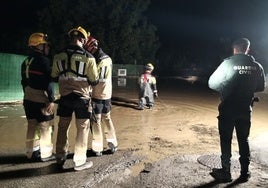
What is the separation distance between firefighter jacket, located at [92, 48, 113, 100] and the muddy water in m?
1.35

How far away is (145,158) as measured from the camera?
626 centimetres

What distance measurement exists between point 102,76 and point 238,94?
7.62ft

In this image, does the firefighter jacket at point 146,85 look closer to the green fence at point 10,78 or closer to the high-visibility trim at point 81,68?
the green fence at point 10,78

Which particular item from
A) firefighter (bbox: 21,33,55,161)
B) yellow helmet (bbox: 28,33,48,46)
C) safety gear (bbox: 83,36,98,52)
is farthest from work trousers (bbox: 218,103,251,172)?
yellow helmet (bbox: 28,33,48,46)

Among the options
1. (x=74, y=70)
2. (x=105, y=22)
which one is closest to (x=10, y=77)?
(x=74, y=70)

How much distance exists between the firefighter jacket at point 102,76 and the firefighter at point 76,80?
69 centimetres

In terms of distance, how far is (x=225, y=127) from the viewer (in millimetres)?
5246

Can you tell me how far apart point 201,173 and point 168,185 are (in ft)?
2.54

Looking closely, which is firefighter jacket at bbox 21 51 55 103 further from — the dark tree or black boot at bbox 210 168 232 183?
→ the dark tree

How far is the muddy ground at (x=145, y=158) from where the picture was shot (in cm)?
508

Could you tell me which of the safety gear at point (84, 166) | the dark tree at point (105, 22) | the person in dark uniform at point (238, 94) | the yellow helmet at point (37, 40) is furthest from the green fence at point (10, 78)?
the dark tree at point (105, 22)

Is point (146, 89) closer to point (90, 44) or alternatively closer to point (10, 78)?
point (10, 78)

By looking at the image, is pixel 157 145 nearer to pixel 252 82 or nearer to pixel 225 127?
pixel 225 127

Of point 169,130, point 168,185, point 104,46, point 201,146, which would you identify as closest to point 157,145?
point 201,146
